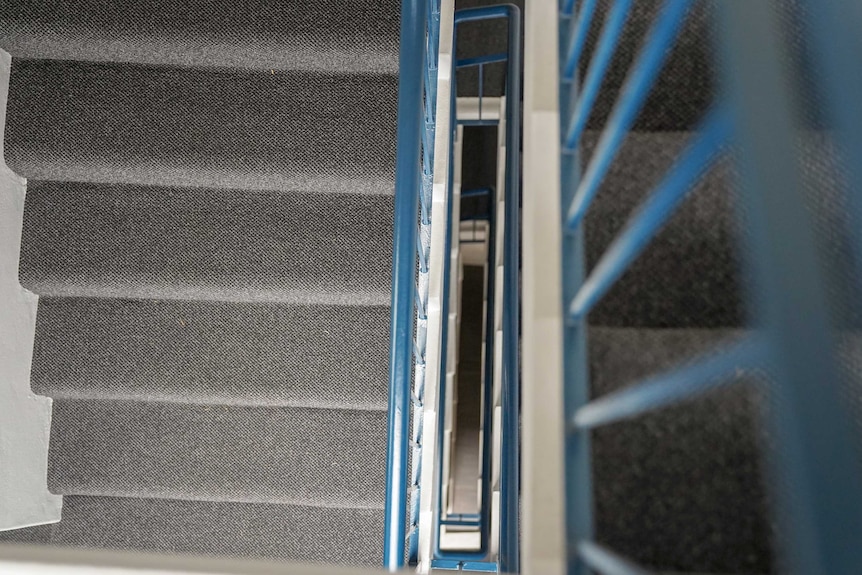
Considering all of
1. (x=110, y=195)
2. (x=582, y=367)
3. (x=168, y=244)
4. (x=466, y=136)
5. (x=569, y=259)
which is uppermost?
(x=466, y=136)

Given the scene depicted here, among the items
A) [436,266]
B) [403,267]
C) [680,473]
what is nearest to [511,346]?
[436,266]

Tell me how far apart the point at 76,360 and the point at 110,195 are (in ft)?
1.82

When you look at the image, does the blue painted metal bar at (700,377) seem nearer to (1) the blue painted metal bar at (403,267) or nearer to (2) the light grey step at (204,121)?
(1) the blue painted metal bar at (403,267)

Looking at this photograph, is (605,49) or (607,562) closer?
(607,562)

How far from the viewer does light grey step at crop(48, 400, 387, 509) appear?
2.38 metres

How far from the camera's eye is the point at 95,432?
2402 millimetres

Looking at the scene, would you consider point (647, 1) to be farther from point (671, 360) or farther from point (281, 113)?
point (281, 113)

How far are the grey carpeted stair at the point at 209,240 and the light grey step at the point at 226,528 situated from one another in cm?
7

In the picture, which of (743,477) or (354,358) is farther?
(354,358)

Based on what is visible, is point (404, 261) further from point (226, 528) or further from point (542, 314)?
point (226, 528)

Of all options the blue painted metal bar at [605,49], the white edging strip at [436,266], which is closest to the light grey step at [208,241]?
the white edging strip at [436,266]

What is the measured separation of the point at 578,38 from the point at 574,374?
0.54 meters

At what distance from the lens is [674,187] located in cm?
67

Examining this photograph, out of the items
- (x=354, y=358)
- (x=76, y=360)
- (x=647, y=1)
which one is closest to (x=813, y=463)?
(x=647, y=1)
